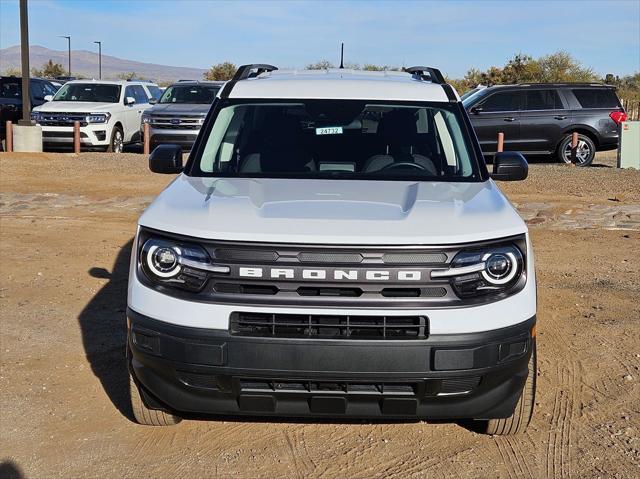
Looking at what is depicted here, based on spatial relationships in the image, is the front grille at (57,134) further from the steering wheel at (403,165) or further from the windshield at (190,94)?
the steering wheel at (403,165)

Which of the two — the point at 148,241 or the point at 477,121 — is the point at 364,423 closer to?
the point at 148,241

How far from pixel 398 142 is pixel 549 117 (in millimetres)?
13484

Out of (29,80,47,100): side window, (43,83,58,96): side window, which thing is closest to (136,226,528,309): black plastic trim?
(29,80,47,100): side window

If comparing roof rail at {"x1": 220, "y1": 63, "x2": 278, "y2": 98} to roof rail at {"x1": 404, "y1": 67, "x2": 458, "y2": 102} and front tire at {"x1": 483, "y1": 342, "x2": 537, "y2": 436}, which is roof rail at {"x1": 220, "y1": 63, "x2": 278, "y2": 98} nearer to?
roof rail at {"x1": 404, "y1": 67, "x2": 458, "y2": 102}

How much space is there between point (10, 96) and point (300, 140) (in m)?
20.5

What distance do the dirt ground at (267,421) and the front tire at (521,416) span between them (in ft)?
0.19

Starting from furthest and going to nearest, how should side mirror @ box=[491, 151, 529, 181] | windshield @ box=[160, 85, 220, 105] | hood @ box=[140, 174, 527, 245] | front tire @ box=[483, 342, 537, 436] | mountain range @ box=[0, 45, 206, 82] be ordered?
mountain range @ box=[0, 45, 206, 82], windshield @ box=[160, 85, 220, 105], side mirror @ box=[491, 151, 529, 181], front tire @ box=[483, 342, 537, 436], hood @ box=[140, 174, 527, 245]

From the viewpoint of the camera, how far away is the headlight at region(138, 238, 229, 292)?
3668mm

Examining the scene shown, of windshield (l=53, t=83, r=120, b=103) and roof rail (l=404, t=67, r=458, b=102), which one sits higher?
roof rail (l=404, t=67, r=458, b=102)

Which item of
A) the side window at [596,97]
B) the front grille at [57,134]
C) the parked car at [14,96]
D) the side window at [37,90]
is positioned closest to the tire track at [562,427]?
the side window at [596,97]

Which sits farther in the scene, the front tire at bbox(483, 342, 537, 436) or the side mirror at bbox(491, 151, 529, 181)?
the side mirror at bbox(491, 151, 529, 181)

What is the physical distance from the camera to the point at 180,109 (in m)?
18.5

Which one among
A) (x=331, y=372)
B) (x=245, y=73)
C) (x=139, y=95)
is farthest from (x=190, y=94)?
(x=331, y=372)

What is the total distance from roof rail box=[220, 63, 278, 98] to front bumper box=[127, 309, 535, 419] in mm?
2129
